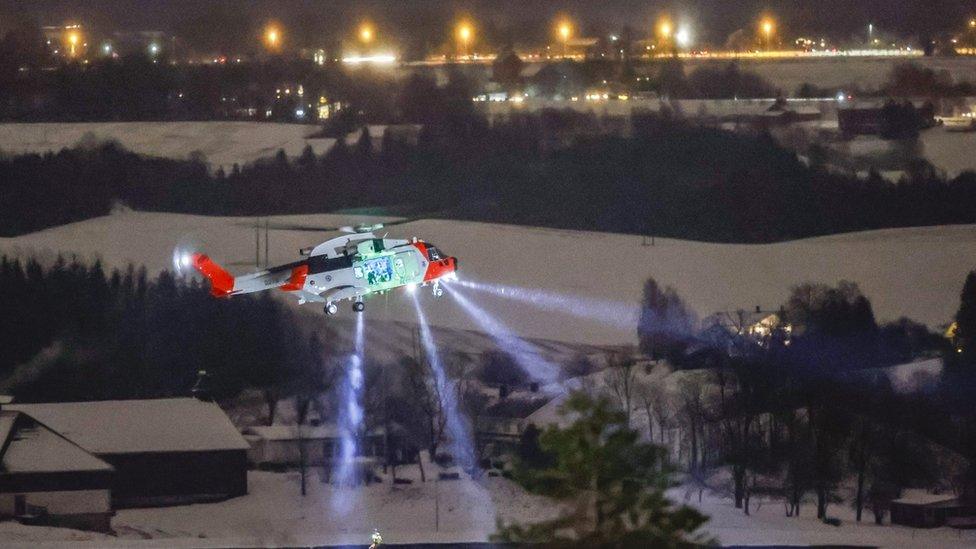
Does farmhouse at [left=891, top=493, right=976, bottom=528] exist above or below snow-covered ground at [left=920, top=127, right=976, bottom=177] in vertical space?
below

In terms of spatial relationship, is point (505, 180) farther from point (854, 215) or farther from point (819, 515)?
point (819, 515)

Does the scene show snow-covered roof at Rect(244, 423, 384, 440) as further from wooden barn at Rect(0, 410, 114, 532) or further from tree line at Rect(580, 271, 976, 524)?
tree line at Rect(580, 271, 976, 524)

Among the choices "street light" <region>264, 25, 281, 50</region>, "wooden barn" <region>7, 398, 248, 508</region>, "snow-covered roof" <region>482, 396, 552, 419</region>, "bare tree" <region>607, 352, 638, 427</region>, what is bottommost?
"wooden barn" <region>7, 398, 248, 508</region>

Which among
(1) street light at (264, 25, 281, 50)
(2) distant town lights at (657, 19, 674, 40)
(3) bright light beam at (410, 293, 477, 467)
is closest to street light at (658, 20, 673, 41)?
(2) distant town lights at (657, 19, 674, 40)

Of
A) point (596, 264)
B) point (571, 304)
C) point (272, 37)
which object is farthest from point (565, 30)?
point (571, 304)

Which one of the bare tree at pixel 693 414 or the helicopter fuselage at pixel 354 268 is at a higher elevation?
the helicopter fuselage at pixel 354 268

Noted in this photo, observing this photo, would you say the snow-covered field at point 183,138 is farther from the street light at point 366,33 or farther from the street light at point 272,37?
the street light at point 366,33

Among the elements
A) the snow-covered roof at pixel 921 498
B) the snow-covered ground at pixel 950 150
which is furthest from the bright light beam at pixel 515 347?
the snow-covered ground at pixel 950 150
